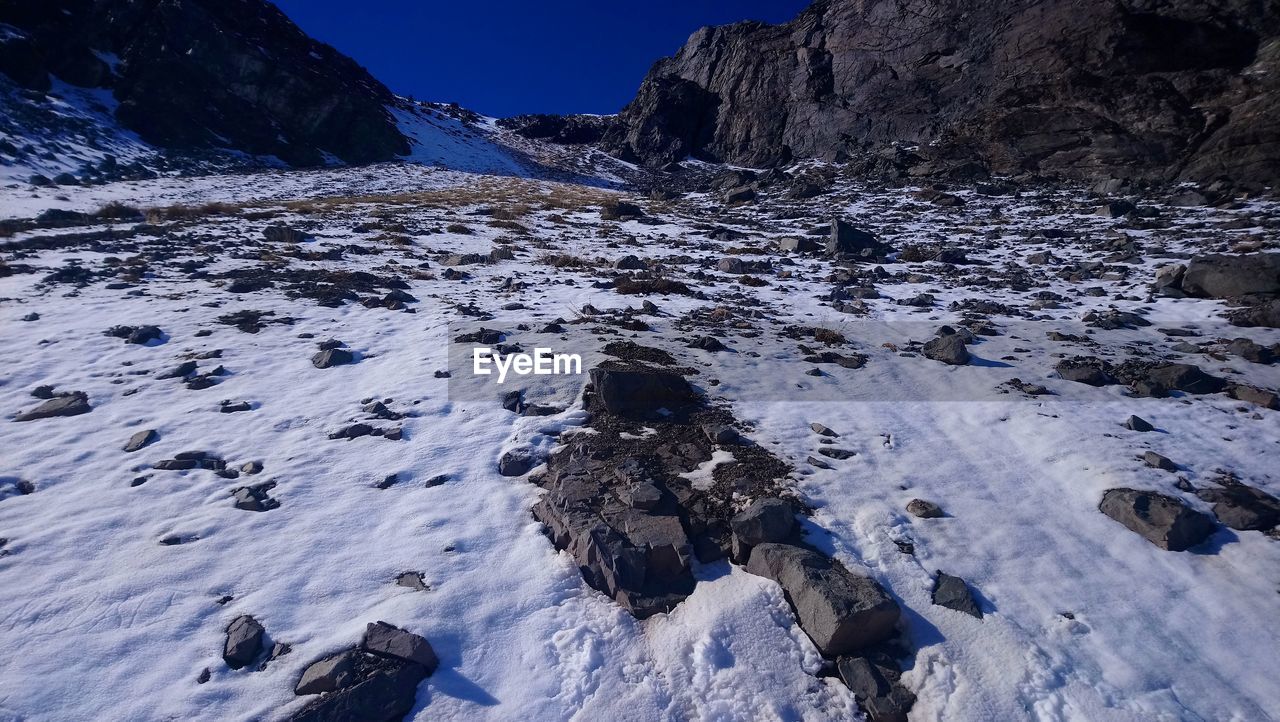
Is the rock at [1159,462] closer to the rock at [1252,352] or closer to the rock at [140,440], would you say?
the rock at [1252,352]

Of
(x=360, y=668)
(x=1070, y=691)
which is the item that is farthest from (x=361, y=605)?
(x=1070, y=691)

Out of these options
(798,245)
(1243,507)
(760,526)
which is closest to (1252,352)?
(1243,507)

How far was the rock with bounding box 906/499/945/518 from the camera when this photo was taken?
6.30m

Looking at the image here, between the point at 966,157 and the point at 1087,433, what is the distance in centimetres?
3720

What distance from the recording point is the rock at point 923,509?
20.7 feet

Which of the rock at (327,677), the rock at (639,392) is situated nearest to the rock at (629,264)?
the rock at (639,392)

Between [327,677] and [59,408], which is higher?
[59,408]

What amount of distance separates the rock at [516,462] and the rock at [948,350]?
301 inches

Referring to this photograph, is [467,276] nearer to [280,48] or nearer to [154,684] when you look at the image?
[154,684]

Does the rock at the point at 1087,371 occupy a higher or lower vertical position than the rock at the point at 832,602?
higher

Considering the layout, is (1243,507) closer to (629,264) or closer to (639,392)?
(639,392)

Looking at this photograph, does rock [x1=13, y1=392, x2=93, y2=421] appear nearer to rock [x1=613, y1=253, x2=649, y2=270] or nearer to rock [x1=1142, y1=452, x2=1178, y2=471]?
rock [x1=613, y1=253, x2=649, y2=270]

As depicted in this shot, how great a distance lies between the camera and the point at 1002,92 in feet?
138

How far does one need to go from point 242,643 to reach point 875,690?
5.09 m
